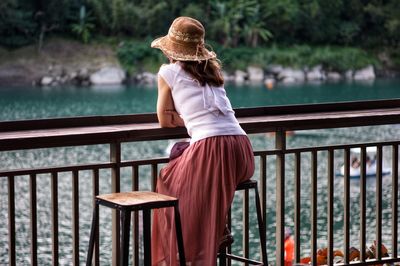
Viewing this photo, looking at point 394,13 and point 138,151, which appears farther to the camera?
point 394,13

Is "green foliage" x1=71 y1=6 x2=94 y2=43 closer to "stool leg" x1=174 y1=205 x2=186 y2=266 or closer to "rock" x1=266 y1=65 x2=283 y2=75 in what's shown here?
"rock" x1=266 y1=65 x2=283 y2=75

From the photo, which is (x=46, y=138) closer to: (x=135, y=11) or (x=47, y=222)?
(x=47, y=222)

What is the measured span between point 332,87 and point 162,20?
10623 millimetres

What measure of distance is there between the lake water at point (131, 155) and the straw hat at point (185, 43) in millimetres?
4601

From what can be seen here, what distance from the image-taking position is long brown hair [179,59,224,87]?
10.3ft

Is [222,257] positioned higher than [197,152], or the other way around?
[197,152]

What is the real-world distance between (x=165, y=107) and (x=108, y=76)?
47.0 metres

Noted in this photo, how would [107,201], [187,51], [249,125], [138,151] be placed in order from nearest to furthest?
[107,201]
[187,51]
[249,125]
[138,151]

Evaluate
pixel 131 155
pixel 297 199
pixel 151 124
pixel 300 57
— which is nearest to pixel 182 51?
pixel 151 124

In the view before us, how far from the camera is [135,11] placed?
52531mm

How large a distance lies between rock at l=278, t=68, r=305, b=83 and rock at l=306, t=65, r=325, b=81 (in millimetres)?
368

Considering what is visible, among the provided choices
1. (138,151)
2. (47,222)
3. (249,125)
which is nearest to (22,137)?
(249,125)

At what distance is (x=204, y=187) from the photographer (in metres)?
3.06

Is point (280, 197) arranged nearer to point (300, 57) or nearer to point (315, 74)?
point (300, 57)
